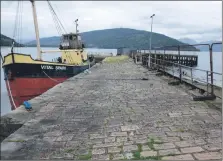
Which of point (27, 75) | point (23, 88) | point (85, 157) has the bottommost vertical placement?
point (23, 88)

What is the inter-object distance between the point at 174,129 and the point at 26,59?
42.6ft

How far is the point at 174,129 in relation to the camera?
533 cm

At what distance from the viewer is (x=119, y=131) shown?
5.34 meters

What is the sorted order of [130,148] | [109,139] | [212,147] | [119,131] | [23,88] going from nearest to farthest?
1. [212,147]
2. [130,148]
3. [109,139]
4. [119,131]
5. [23,88]

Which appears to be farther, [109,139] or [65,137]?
[65,137]

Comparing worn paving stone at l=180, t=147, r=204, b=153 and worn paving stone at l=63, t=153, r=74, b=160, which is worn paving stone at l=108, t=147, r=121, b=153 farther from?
worn paving stone at l=180, t=147, r=204, b=153

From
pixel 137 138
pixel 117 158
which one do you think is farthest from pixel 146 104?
pixel 117 158

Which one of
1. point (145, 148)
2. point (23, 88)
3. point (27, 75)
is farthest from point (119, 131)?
point (27, 75)

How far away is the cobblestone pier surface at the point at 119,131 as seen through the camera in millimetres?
4262

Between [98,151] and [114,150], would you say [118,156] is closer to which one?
[114,150]

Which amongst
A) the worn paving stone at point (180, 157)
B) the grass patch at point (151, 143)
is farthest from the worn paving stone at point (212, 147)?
the grass patch at point (151, 143)

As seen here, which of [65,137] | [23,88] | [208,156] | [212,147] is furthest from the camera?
[23,88]

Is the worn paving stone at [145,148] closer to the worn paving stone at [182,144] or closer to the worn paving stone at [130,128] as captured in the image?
the worn paving stone at [182,144]

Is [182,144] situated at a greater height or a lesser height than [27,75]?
lesser
